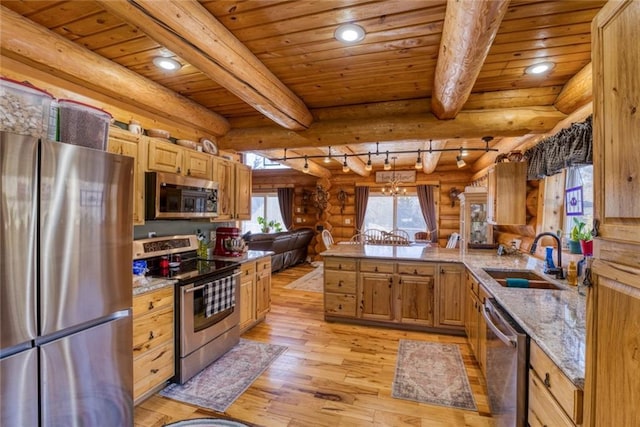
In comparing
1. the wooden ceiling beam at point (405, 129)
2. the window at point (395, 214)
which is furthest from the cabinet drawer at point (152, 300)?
the window at point (395, 214)

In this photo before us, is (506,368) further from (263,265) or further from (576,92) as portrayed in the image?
(263,265)

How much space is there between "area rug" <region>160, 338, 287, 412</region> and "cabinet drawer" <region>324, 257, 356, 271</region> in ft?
3.85

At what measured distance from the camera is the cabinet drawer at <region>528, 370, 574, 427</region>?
1.20 meters

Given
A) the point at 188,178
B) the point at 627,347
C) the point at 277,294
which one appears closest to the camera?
the point at 627,347

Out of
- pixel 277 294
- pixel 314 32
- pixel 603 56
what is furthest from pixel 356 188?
pixel 603 56

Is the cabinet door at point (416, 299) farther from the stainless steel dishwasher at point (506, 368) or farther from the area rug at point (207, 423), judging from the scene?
the area rug at point (207, 423)

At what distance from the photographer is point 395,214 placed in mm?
8672

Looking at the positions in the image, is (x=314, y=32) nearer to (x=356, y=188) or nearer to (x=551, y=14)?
(x=551, y=14)

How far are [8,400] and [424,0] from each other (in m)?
2.85

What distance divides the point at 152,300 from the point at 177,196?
1051 millimetres

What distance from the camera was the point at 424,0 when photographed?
169 cm

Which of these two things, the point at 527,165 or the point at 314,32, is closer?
the point at 314,32

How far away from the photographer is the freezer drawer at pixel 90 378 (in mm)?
1462

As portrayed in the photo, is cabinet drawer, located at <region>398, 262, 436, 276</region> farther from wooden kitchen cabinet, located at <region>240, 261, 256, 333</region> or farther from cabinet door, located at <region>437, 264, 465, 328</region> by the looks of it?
wooden kitchen cabinet, located at <region>240, 261, 256, 333</region>
